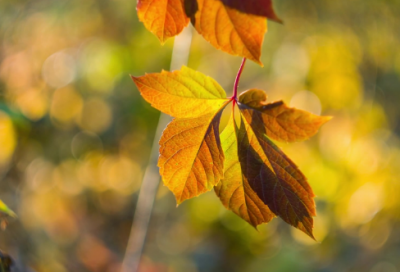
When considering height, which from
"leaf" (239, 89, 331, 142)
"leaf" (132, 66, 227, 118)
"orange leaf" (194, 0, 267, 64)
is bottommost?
"leaf" (239, 89, 331, 142)

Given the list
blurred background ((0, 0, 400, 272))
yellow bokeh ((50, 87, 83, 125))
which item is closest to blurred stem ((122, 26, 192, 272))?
blurred background ((0, 0, 400, 272))

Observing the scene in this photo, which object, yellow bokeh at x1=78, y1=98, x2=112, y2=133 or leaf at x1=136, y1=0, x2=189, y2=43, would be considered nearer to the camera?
leaf at x1=136, y1=0, x2=189, y2=43

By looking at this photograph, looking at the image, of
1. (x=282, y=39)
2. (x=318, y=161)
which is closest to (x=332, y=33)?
(x=282, y=39)

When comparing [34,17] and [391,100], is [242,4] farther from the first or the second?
[391,100]

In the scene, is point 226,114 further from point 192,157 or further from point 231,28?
point 231,28

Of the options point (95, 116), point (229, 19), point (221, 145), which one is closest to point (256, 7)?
point (229, 19)

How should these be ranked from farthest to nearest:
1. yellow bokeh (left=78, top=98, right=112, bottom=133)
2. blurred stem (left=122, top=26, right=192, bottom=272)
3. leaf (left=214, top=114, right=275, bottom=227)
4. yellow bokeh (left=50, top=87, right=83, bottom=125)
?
yellow bokeh (left=78, top=98, right=112, bottom=133) < yellow bokeh (left=50, top=87, right=83, bottom=125) < blurred stem (left=122, top=26, right=192, bottom=272) < leaf (left=214, top=114, right=275, bottom=227)

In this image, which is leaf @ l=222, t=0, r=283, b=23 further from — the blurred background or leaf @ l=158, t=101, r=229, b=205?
the blurred background
